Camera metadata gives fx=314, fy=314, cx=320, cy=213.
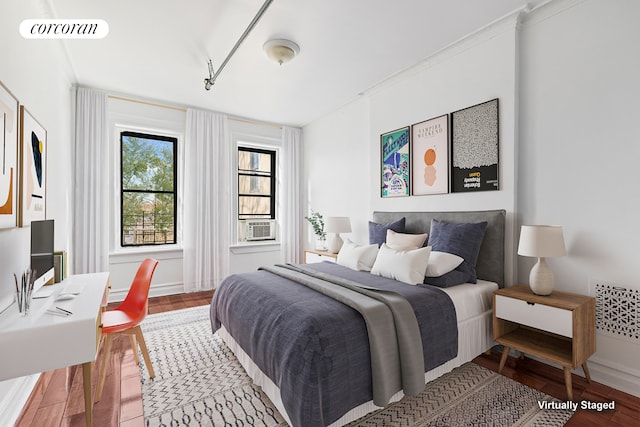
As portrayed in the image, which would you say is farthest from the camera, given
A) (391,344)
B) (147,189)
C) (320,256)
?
(147,189)

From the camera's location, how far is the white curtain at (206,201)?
471 centimetres

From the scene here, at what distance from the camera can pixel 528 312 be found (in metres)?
2.28

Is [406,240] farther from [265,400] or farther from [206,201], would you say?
[206,201]

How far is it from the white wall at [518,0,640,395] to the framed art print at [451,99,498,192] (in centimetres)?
23

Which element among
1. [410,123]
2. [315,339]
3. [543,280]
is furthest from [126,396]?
[410,123]

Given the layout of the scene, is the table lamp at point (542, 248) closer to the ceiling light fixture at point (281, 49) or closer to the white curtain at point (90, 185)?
the ceiling light fixture at point (281, 49)

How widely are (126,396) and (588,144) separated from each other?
3.77 meters

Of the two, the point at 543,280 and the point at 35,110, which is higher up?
the point at 35,110

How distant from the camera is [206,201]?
190 inches

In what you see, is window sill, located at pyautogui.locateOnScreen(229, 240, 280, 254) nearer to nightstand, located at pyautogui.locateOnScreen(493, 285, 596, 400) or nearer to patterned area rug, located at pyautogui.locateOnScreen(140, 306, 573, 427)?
patterned area rug, located at pyautogui.locateOnScreen(140, 306, 573, 427)

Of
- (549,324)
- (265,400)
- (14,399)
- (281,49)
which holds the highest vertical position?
(281,49)

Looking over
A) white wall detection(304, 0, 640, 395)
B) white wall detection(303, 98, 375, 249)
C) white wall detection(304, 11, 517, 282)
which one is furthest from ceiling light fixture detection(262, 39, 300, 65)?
white wall detection(303, 98, 375, 249)

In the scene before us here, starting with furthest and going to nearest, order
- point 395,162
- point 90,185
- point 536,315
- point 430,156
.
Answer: point 90,185 → point 395,162 → point 430,156 → point 536,315

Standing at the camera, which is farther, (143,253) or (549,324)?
(143,253)
